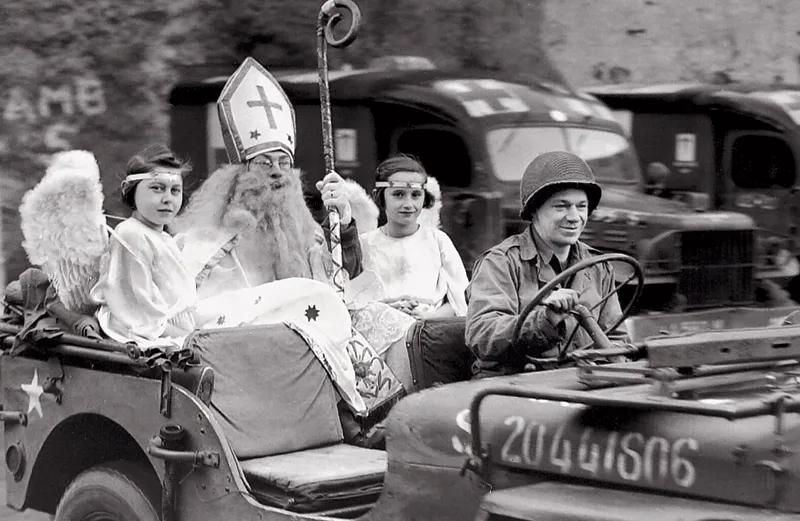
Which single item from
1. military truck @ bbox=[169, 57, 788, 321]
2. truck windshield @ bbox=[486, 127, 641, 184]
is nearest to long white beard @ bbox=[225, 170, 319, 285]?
military truck @ bbox=[169, 57, 788, 321]

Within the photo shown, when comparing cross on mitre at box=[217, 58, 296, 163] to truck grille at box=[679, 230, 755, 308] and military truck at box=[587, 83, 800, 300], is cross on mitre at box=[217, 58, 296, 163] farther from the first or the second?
military truck at box=[587, 83, 800, 300]

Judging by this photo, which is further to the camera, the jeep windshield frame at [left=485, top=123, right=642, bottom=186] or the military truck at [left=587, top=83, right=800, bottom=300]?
the military truck at [left=587, top=83, right=800, bottom=300]

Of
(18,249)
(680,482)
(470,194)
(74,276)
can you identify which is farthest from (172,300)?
(18,249)

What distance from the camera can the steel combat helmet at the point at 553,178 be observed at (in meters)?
4.11

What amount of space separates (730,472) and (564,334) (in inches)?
44.3

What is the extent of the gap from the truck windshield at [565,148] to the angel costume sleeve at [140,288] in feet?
18.1

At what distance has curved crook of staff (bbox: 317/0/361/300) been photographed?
538 cm

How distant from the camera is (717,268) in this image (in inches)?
419

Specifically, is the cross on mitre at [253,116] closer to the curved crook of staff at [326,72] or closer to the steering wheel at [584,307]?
the curved crook of staff at [326,72]

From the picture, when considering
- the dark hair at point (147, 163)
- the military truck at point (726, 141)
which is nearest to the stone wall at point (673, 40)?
the military truck at point (726, 141)

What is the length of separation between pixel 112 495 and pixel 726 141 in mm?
10161

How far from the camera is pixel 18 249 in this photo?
1097cm

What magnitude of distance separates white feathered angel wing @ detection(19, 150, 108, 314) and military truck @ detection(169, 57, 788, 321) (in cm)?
555

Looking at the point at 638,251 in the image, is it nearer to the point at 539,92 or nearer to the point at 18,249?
the point at 539,92
